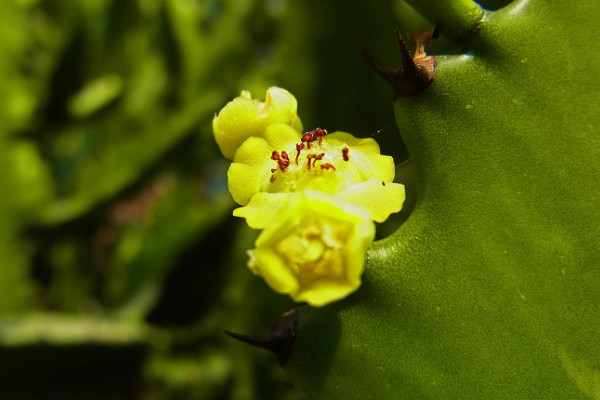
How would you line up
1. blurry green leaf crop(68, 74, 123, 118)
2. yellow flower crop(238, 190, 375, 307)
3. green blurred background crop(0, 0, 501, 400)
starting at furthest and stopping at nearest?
blurry green leaf crop(68, 74, 123, 118)
green blurred background crop(0, 0, 501, 400)
yellow flower crop(238, 190, 375, 307)

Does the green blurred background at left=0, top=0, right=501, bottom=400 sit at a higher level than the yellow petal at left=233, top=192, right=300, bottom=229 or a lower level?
lower

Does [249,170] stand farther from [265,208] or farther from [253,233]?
[253,233]

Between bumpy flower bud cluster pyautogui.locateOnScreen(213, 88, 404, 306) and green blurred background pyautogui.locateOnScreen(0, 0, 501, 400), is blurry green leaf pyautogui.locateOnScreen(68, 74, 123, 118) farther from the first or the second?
bumpy flower bud cluster pyautogui.locateOnScreen(213, 88, 404, 306)

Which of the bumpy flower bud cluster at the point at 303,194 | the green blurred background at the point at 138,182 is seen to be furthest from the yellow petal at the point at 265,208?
the green blurred background at the point at 138,182

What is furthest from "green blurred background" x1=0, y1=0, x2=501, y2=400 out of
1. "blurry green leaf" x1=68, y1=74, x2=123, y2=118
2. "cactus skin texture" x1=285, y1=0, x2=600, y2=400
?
"cactus skin texture" x1=285, y1=0, x2=600, y2=400

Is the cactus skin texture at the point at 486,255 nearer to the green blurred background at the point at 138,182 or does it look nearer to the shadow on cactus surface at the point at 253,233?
the shadow on cactus surface at the point at 253,233

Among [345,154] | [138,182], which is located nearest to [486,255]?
[345,154]

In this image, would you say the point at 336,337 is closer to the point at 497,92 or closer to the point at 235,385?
the point at 497,92
